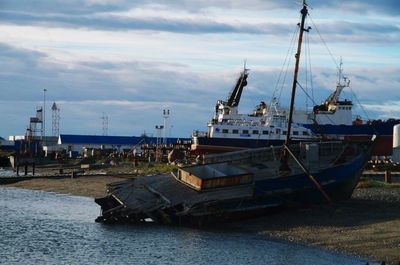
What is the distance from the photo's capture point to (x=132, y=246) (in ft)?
113

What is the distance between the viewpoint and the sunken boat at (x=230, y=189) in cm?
3972

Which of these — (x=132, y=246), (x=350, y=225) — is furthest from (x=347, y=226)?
(x=132, y=246)

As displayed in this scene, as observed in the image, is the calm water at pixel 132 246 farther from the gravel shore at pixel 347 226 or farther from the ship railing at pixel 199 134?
the ship railing at pixel 199 134

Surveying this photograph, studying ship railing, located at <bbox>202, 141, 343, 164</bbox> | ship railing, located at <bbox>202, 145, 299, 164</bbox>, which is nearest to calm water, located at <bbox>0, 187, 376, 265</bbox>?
ship railing, located at <bbox>202, 145, 299, 164</bbox>

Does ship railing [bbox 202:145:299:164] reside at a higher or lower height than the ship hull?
lower

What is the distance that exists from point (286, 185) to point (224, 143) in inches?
2113

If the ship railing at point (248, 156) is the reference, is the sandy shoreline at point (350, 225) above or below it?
below

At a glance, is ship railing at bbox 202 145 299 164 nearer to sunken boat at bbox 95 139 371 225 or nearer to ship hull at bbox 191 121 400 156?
sunken boat at bbox 95 139 371 225

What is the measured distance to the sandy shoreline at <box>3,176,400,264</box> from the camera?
31.4m

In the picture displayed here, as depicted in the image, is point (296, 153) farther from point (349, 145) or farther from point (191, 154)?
point (191, 154)

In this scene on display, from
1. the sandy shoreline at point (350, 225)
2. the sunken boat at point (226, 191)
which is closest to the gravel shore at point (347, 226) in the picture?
the sandy shoreline at point (350, 225)

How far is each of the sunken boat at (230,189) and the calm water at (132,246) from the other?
1.04 meters

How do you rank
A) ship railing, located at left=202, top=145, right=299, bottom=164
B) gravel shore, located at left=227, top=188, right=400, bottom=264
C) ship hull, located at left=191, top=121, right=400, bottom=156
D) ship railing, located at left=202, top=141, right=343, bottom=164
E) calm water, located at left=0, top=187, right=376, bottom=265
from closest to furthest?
calm water, located at left=0, top=187, right=376, bottom=265, gravel shore, located at left=227, top=188, right=400, bottom=264, ship railing, located at left=202, top=145, right=299, bottom=164, ship railing, located at left=202, top=141, right=343, bottom=164, ship hull, located at left=191, top=121, right=400, bottom=156

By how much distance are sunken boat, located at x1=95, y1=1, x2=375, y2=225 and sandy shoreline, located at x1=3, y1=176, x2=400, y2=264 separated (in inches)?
36.0
